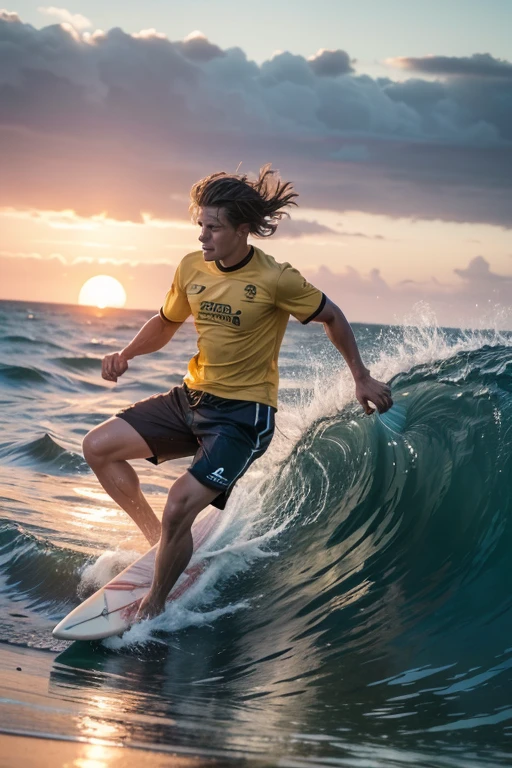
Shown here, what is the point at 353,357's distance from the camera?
15.2 ft

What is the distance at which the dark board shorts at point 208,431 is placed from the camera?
4.43 m

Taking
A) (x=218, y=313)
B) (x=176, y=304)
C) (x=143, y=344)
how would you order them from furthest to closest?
(x=143, y=344) < (x=176, y=304) < (x=218, y=313)

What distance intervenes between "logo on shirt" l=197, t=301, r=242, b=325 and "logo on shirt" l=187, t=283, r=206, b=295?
74mm

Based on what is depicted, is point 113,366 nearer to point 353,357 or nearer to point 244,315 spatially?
point 244,315

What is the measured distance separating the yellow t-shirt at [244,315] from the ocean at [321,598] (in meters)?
1.30

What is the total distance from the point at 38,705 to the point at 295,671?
1.26 meters

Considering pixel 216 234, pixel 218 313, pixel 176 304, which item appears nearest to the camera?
pixel 216 234

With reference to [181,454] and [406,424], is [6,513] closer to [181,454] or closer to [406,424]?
[181,454]

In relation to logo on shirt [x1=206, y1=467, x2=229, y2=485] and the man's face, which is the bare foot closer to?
logo on shirt [x1=206, y1=467, x2=229, y2=485]

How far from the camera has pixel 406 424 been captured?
21.5 feet

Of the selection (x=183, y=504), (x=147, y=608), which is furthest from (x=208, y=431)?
(x=147, y=608)

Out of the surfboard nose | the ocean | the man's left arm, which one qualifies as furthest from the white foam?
the man's left arm

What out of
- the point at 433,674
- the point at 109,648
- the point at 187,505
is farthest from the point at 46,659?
the point at 433,674

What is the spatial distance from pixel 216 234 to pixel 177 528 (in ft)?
4.85
